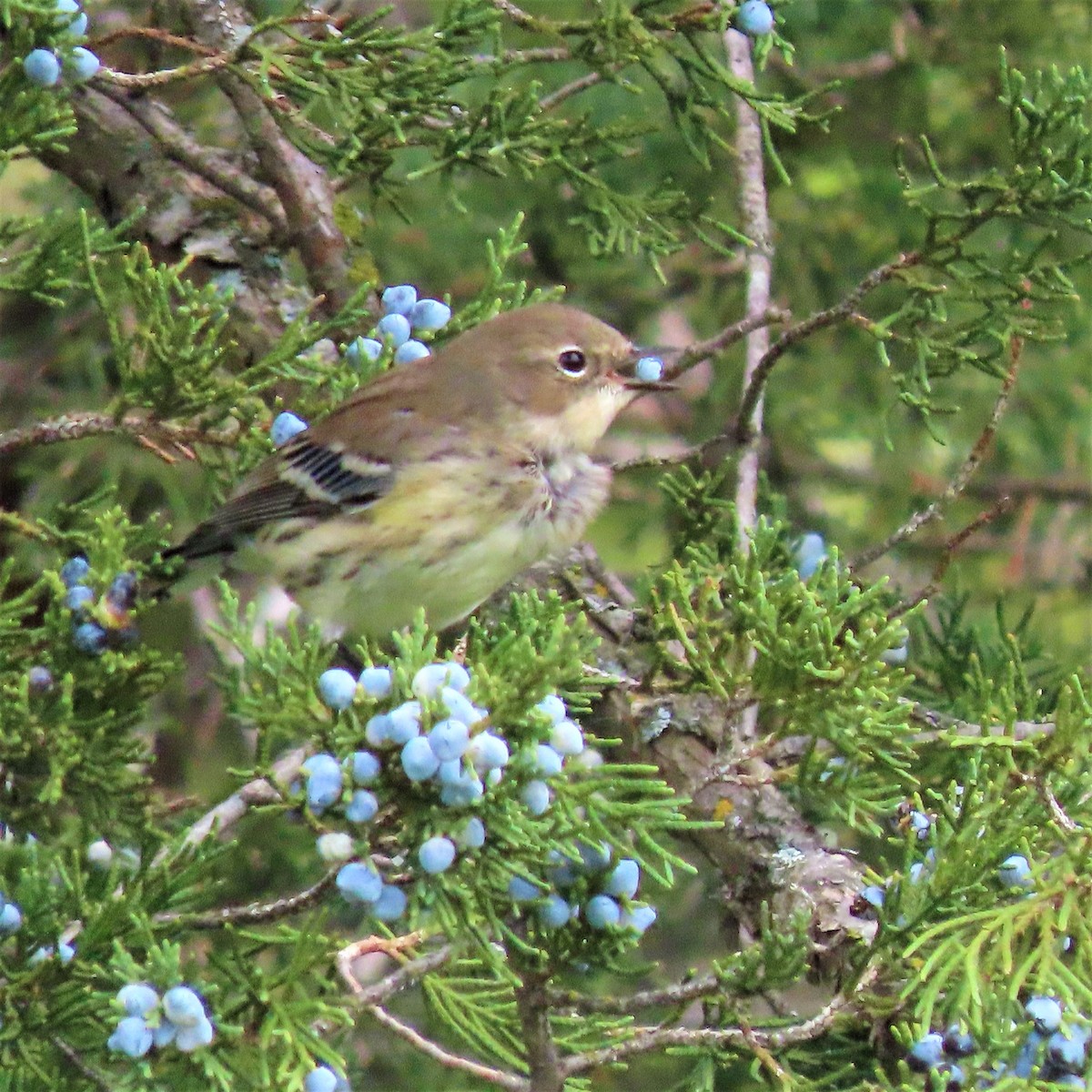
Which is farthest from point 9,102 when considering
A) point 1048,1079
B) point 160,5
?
point 1048,1079

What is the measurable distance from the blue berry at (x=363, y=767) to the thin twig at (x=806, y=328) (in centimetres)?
131

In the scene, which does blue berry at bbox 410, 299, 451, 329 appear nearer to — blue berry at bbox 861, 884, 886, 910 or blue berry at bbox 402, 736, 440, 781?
blue berry at bbox 861, 884, 886, 910

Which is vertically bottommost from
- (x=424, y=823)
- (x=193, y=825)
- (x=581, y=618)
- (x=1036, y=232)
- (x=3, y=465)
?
(x=3, y=465)

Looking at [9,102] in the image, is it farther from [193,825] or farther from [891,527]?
[891,527]

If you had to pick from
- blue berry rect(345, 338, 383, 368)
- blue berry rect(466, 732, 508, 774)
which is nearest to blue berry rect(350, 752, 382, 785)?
blue berry rect(466, 732, 508, 774)

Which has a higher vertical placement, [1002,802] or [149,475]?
[1002,802]

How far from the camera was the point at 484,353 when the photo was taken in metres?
3.37

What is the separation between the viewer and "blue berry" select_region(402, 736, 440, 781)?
177 cm

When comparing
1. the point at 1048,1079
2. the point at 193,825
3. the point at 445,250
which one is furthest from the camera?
the point at 445,250

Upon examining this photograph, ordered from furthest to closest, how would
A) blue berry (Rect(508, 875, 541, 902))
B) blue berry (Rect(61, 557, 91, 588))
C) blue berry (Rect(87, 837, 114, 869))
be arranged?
blue berry (Rect(87, 837, 114, 869)) < blue berry (Rect(61, 557, 91, 588)) < blue berry (Rect(508, 875, 541, 902))

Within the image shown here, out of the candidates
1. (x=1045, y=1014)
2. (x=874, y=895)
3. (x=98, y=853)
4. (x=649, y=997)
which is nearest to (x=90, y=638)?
(x=98, y=853)

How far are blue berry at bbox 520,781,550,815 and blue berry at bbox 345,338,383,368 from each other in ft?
4.67

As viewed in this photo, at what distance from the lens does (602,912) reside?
2061mm

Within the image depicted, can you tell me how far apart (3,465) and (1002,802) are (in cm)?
308
